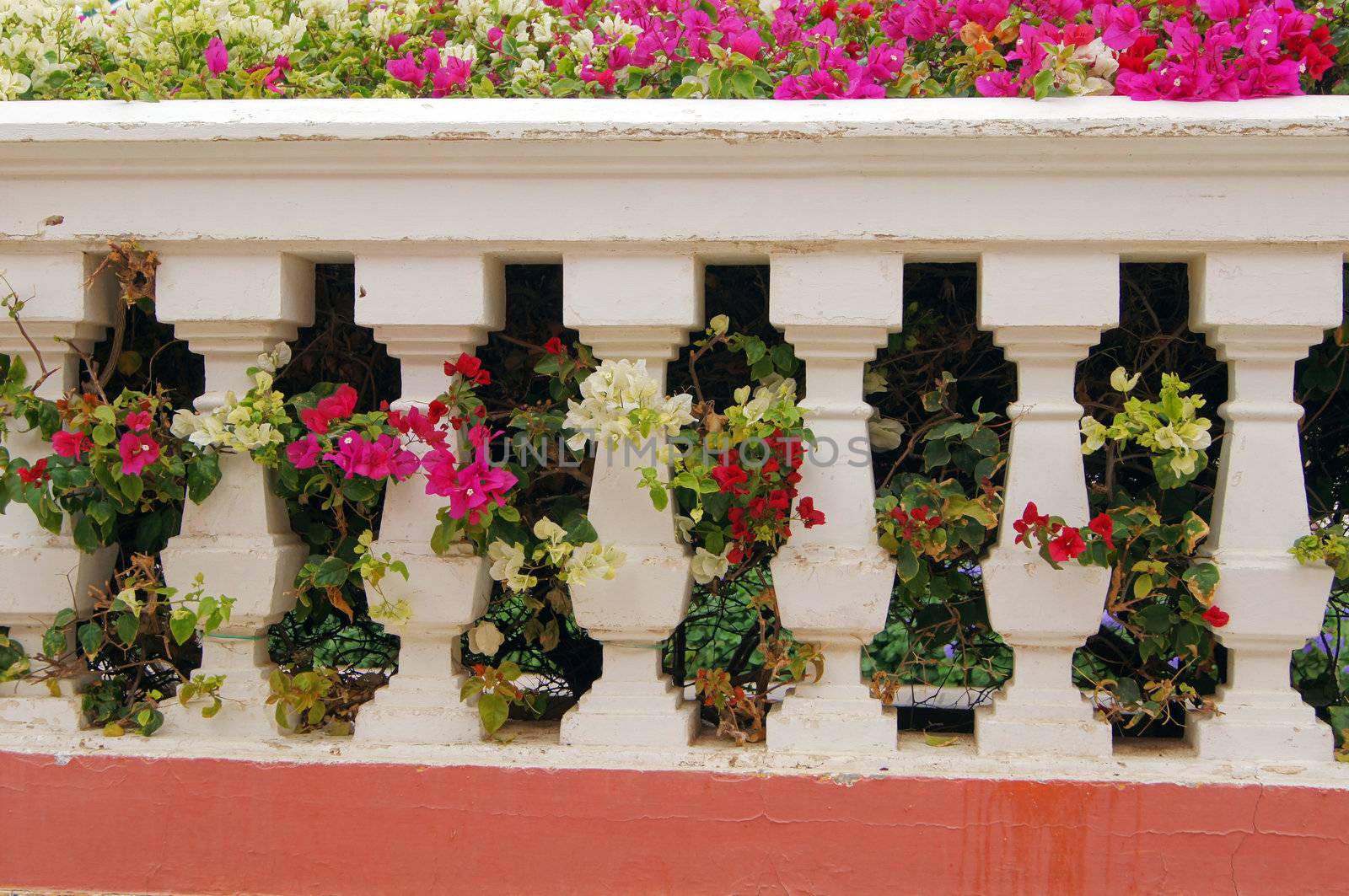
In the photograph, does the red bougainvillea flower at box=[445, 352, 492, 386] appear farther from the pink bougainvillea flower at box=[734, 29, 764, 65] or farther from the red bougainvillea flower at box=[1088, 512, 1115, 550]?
the red bougainvillea flower at box=[1088, 512, 1115, 550]

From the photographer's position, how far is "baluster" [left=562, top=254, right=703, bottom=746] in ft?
6.23

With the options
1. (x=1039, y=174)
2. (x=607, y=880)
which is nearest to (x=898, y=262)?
(x=1039, y=174)

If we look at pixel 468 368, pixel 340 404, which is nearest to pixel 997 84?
pixel 468 368

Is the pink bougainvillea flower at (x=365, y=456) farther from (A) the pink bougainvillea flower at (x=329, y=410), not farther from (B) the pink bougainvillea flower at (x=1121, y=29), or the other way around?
(B) the pink bougainvillea flower at (x=1121, y=29)

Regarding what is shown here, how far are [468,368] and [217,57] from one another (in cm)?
101

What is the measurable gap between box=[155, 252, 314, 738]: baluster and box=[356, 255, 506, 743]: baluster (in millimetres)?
180

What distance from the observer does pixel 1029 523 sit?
181 cm

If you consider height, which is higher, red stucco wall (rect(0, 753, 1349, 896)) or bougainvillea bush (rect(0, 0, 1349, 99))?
bougainvillea bush (rect(0, 0, 1349, 99))

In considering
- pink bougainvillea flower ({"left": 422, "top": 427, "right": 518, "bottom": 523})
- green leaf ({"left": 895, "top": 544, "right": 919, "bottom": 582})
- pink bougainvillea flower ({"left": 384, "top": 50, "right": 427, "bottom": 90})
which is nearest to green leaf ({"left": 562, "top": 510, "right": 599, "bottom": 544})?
pink bougainvillea flower ({"left": 422, "top": 427, "right": 518, "bottom": 523})

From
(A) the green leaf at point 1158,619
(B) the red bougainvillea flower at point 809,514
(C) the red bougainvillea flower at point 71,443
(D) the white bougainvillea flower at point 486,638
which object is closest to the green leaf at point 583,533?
(D) the white bougainvillea flower at point 486,638

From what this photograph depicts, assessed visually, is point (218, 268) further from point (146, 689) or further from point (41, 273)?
point (146, 689)

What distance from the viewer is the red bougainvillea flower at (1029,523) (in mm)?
1792

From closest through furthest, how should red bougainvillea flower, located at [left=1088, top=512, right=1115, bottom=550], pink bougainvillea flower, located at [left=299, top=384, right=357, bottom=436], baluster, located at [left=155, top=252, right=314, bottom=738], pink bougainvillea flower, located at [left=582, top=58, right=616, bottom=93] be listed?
red bougainvillea flower, located at [left=1088, top=512, right=1115, bottom=550]
pink bougainvillea flower, located at [left=299, top=384, right=357, bottom=436]
baluster, located at [left=155, top=252, right=314, bottom=738]
pink bougainvillea flower, located at [left=582, top=58, right=616, bottom=93]

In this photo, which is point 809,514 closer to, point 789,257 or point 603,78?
point 789,257
